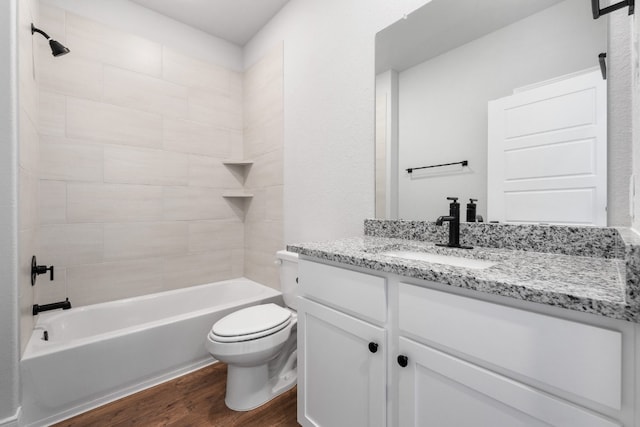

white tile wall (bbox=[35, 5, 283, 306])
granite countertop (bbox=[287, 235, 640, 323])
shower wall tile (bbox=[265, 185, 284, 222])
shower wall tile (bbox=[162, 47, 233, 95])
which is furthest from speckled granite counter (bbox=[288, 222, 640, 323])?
shower wall tile (bbox=[162, 47, 233, 95])

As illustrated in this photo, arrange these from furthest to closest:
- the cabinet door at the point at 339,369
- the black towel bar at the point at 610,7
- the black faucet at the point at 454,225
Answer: the black faucet at the point at 454,225 < the cabinet door at the point at 339,369 < the black towel bar at the point at 610,7

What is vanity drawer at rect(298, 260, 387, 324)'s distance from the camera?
3.00 ft

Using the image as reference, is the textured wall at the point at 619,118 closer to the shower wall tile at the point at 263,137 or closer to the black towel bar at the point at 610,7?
the black towel bar at the point at 610,7

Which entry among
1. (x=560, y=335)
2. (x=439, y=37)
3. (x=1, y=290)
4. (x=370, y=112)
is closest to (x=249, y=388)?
(x=1, y=290)

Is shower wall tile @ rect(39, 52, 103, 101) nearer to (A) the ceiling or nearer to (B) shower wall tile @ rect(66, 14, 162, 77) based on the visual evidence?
(B) shower wall tile @ rect(66, 14, 162, 77)

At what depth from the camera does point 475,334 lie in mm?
693

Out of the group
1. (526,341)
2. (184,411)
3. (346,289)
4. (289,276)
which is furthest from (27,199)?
(526,341)

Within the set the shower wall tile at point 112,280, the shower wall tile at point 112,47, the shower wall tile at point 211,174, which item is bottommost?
the shower wall tile at point 112,280

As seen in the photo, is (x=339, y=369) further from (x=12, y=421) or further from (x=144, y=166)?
(x=144, y=166)

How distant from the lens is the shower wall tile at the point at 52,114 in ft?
5.95

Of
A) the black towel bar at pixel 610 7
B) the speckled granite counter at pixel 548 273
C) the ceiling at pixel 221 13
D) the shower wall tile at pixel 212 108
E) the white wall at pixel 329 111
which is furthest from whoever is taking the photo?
the shower wall tile at pixel 212 108

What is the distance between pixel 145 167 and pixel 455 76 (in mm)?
2229

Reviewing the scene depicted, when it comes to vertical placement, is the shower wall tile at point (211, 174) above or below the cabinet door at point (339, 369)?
above

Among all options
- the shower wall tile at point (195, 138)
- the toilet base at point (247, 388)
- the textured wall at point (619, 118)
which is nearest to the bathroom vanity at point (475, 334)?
the textured wall at point (619, 118)
